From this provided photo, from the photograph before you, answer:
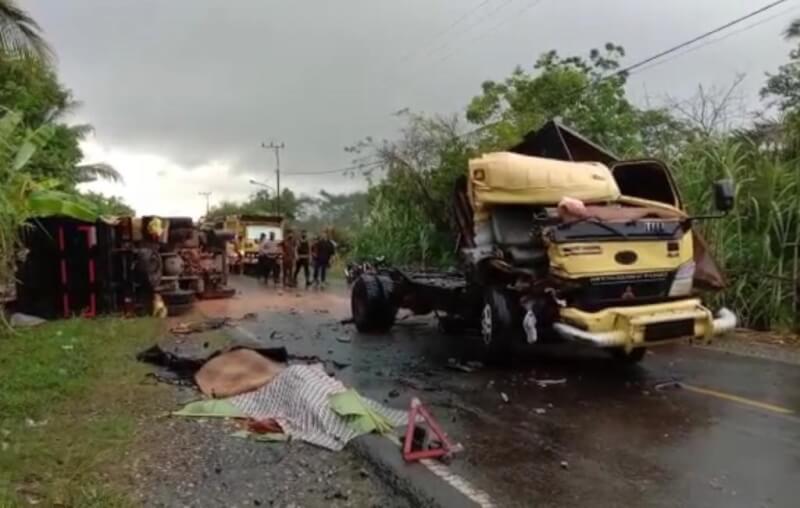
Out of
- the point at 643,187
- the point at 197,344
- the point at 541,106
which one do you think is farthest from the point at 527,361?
the point at 541,106

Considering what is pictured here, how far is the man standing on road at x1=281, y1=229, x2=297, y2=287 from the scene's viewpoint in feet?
87.9

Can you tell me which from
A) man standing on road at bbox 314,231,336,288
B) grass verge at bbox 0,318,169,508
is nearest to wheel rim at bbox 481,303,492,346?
grass verge at bbox 0,318,169,508

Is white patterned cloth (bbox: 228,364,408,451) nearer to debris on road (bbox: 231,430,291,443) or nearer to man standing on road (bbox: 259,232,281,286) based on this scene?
debris on road (bbox: 231,430,291,443)

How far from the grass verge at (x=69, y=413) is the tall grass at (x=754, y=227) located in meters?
8.93

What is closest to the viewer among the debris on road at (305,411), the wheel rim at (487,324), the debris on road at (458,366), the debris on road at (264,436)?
the debris on road at (264,436)

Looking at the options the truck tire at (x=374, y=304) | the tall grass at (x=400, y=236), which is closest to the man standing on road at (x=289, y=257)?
the tall grass at (x=400, y=236)

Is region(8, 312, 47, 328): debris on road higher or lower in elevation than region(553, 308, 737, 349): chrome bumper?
lower

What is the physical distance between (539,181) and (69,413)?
18.4 ft

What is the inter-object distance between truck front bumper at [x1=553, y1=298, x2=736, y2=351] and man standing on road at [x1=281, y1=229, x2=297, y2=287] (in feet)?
63.1

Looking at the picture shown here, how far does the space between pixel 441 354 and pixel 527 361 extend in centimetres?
138

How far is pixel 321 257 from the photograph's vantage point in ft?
87.0

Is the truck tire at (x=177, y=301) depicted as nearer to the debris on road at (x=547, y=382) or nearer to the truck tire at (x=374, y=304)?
the truck tire at (x=374, y=304)

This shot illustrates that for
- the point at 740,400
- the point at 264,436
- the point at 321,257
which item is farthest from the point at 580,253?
the point at 321,257

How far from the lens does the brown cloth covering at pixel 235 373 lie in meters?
7.86
